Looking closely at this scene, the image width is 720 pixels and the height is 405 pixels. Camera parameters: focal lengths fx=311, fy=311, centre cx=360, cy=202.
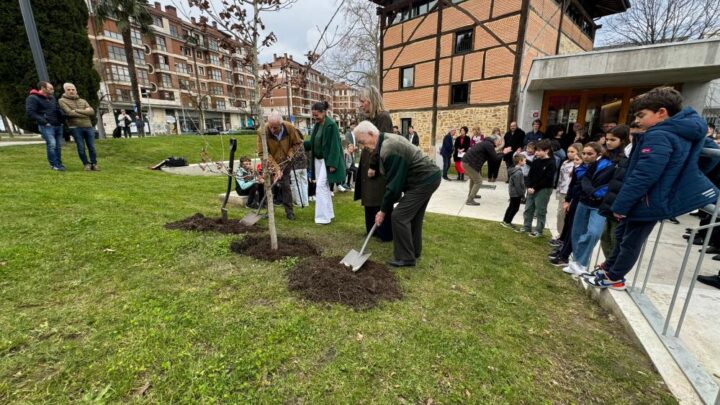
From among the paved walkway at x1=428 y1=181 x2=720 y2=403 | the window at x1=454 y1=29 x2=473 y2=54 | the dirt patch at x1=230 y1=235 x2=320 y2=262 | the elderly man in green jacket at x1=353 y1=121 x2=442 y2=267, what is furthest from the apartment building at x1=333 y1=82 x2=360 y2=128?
the window at x1=454 y1=29 x2=473 y2=54

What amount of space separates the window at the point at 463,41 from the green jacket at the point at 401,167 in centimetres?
1312

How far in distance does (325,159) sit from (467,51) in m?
12.3

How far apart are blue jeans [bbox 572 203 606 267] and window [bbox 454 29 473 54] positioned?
1275 centimetres

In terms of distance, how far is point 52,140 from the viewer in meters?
6.31

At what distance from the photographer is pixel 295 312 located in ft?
7.88

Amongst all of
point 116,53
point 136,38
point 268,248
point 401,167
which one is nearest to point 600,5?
point 401,167

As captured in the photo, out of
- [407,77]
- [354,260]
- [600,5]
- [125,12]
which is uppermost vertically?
[600,5]


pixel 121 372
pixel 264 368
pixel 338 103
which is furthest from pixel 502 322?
pixel 338 103

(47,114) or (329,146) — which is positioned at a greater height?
(47,114)

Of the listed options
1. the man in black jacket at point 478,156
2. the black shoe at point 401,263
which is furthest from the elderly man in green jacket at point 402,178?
the man in black jacket at point 478,156

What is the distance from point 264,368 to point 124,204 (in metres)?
4.08

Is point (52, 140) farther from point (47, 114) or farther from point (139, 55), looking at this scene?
point (139, 55)

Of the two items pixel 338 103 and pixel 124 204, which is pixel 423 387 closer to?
pixel 124 204

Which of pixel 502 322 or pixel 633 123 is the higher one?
pixel 633 123
